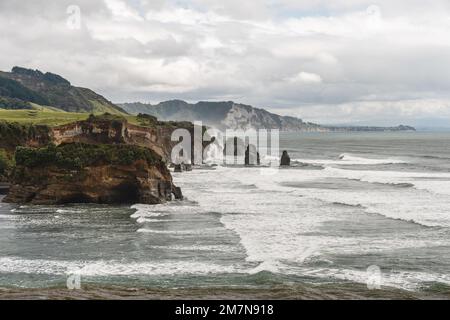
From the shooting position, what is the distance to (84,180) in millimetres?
49812

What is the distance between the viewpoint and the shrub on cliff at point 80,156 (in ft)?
163

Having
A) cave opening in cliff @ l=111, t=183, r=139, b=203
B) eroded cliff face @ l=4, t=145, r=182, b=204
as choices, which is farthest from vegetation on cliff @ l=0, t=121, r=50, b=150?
cave opening in cliff @ l=111, t=183, r=139, b=203

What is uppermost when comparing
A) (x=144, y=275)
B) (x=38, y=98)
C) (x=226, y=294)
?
(x=38, y=98)

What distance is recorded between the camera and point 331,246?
32406 mm

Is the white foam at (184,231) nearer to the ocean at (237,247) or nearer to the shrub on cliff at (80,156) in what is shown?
the ocean at (237,247)

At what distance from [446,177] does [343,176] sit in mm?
13884

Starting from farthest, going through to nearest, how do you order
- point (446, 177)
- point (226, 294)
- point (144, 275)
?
point (446, 177)
point (144, 275)
point (226, 294)

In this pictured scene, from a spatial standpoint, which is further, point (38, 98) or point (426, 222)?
point (38, 98)

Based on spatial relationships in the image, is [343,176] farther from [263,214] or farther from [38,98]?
[38,98]

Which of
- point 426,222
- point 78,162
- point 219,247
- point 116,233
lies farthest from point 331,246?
point 78,162

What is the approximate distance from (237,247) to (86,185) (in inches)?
858
